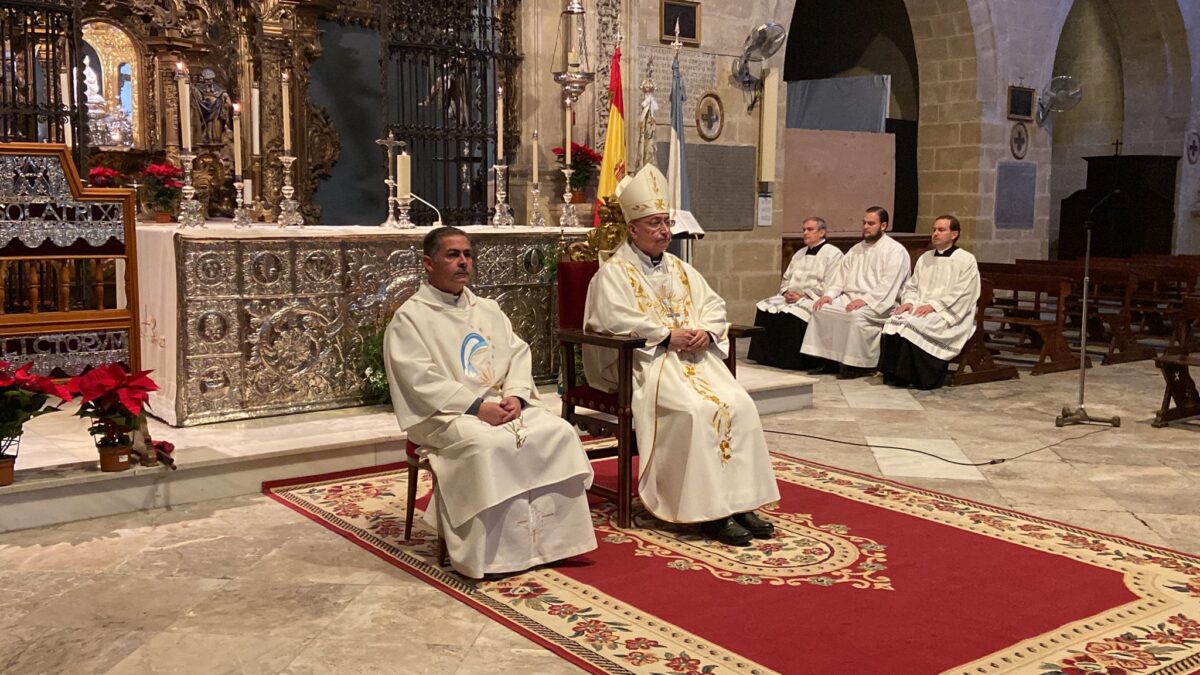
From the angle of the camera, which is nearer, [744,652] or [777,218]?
[744,652]

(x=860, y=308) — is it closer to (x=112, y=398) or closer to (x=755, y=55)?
(x=755, y=55)

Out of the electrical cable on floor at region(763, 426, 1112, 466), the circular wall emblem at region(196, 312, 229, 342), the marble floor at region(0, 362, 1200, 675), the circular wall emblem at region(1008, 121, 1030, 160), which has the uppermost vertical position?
the circular wall emblem at region(1008, 121, 1030, 160)

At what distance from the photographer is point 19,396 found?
4465 millimetres

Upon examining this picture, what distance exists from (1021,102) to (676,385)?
1092 centimetres

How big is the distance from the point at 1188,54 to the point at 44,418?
52.8 feet

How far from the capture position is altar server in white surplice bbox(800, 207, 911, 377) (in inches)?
335

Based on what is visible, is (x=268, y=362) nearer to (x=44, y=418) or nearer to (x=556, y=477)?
(x=44, y=418)

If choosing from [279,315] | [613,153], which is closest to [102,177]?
[279,315]

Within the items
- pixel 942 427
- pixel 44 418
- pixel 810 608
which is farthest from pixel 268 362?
pixel 942 427

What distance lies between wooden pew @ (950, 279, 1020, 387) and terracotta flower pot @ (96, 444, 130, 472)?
18.9 feet

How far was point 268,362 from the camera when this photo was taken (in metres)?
5.94

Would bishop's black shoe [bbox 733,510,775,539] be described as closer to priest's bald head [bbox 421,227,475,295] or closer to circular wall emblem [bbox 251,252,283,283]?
priest's bald head [bbox 421,227,475,295]

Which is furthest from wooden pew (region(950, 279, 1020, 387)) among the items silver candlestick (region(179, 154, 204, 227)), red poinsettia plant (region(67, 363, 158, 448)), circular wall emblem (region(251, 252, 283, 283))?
red poinsettia plant (region(67, 363, 158, 448))

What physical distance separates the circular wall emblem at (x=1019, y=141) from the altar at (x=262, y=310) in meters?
9.71
